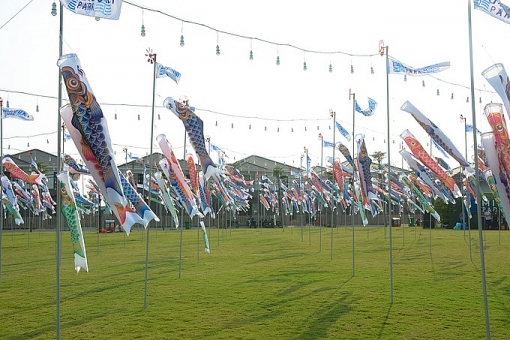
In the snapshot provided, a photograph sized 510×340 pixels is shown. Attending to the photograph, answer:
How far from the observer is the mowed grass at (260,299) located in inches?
432

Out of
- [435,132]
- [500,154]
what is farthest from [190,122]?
[500,154]

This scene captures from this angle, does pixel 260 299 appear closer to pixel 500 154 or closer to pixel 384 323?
pixel 384 323

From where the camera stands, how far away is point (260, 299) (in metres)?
14.3

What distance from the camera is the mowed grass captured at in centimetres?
1098

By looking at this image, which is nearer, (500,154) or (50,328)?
(500,154)

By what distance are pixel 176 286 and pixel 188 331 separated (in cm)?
575

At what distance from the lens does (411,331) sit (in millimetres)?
10758

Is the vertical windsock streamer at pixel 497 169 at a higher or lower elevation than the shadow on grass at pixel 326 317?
higher

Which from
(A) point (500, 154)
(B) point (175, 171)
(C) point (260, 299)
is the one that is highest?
(B) point (175, 171)

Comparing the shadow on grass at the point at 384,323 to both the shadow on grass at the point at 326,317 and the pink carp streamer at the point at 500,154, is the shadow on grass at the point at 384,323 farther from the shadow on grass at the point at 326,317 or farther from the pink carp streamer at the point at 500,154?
the pink carp streamer at the point at 500,154

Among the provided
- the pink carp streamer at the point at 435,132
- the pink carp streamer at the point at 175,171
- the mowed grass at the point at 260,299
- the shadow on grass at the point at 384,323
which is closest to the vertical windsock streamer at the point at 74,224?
the mowed grass at the point at 260,299

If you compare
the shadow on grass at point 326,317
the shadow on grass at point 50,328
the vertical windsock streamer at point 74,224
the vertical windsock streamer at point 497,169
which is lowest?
the shadow on grass at point 50,328

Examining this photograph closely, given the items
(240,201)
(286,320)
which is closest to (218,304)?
(286,320)

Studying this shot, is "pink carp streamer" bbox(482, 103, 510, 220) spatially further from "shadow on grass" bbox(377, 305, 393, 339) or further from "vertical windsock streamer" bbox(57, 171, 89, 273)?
"vertical windsock streamer" bbox(57, 171, 89, 273)
